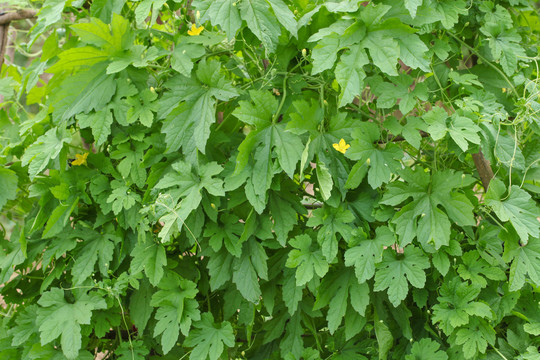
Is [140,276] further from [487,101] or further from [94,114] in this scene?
[487,101]

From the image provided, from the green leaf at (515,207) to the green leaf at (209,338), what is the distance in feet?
2.95

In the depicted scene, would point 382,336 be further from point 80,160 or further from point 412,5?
point 80,160

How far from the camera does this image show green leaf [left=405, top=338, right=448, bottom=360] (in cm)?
171

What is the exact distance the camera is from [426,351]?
1.73m

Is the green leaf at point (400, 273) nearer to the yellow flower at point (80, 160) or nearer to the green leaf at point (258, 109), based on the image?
the green leaf at point (258, 109)

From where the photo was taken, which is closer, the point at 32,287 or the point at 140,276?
the point at 140,276

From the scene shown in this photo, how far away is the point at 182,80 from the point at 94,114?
31cm

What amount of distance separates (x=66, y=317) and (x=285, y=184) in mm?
827

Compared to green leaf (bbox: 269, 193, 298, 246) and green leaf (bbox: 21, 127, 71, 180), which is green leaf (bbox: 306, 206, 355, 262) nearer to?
green leaf (bbox: 269, 193, 298, 246)

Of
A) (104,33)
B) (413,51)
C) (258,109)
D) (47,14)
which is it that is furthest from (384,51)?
(47,14)

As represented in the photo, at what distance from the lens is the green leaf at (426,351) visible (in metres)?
1.71

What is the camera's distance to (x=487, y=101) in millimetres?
1769

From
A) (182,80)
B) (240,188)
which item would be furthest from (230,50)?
(240,188)

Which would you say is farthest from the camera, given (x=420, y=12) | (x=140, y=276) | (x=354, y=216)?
(x=140, y=276)
